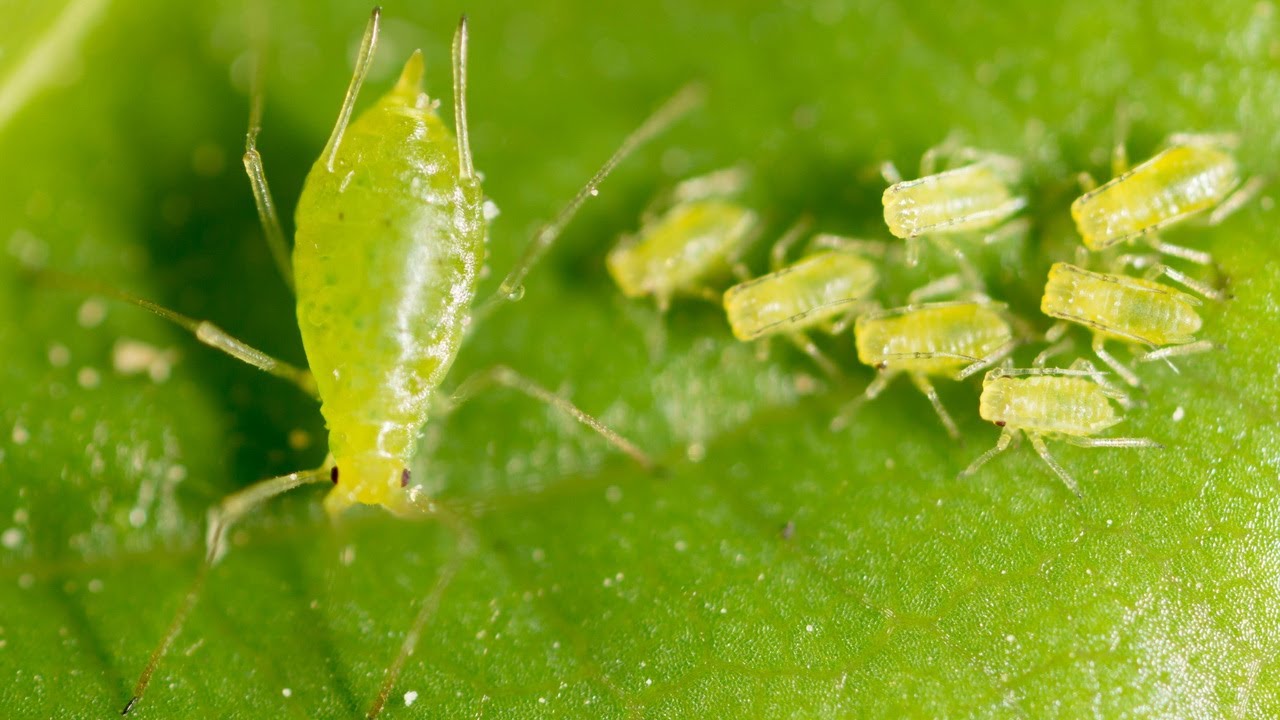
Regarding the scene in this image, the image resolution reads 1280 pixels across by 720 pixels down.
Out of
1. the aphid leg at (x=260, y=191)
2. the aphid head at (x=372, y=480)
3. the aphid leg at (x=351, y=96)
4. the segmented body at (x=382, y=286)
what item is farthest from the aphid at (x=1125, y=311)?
the aphid leg at (x=260, y=191)

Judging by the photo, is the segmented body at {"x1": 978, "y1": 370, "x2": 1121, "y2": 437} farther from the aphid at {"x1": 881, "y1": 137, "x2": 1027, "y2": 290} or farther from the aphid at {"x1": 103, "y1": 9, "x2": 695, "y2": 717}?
the aphid at {"x1": 103, "y1": 9, "x2": 695, "y2": 717}

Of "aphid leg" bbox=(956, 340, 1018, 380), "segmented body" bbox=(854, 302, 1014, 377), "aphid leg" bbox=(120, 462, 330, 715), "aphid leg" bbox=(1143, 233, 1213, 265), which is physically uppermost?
"aphid leg" bbox=(1143, 233, 1213, 265)

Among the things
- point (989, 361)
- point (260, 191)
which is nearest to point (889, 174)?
point (989, 361)

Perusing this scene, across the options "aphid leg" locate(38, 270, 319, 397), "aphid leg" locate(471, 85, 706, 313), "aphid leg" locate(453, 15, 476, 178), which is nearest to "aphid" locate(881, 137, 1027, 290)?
"aphid leg" locate(471, 85, 706, 313)

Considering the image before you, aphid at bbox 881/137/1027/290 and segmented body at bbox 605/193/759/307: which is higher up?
aphid at bbox 881/137/1027/290

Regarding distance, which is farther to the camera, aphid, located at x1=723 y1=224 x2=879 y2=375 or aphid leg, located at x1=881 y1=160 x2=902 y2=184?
aphid leg, located at x1=881 y1=160 x2=902 y2=184

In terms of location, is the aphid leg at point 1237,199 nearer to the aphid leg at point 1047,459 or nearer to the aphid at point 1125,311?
the aphid at point 1125,311

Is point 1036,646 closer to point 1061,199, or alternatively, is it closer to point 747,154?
point 1061,199

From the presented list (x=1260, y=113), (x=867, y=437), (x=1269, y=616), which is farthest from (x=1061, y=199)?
(x=1269, y=616)
